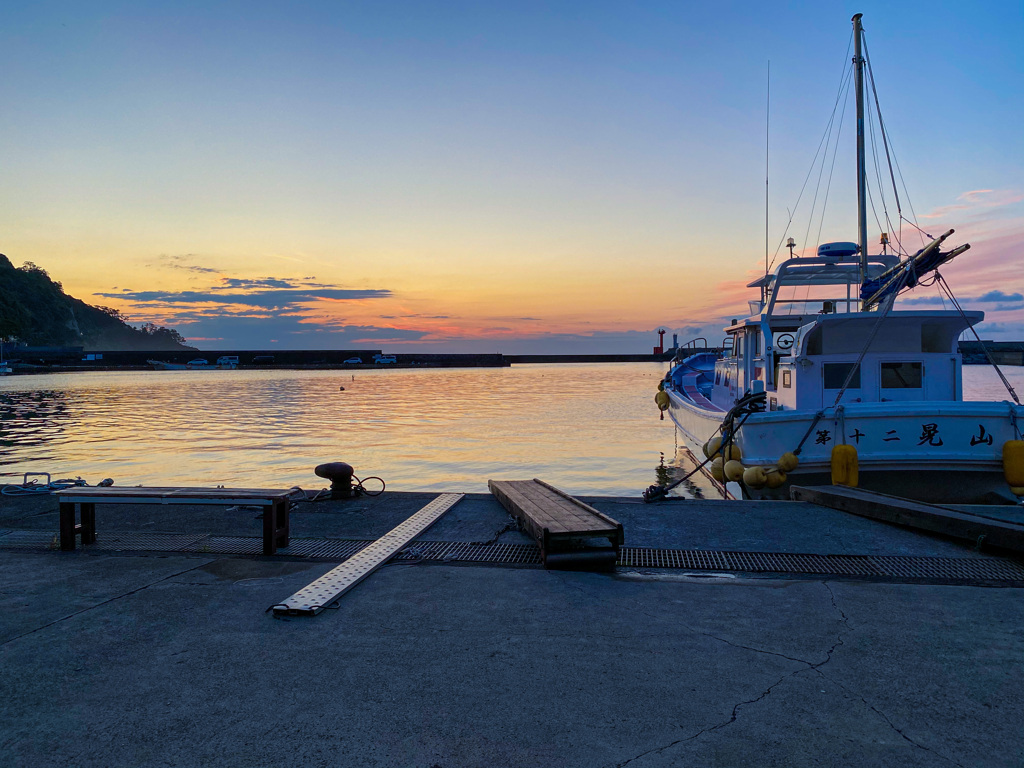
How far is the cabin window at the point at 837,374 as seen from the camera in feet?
41.3

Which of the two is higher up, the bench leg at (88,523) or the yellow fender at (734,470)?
the bench leg at (88,523)

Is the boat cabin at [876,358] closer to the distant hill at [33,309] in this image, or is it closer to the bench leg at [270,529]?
the bench leg at [270,529]

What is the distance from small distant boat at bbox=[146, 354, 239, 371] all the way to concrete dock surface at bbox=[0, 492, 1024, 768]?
437 ft

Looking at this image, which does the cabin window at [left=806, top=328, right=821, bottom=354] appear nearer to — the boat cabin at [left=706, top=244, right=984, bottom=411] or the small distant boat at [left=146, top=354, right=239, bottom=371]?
the boat cabin at [left=706, top=244, right=984, bottom=411]

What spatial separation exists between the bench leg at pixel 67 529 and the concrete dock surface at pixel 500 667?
0.17 meters

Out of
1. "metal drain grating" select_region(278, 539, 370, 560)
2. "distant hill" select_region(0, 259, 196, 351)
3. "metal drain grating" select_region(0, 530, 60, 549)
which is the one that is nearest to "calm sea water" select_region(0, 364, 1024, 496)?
"metal drain grating" select_region(0, 530, 60, 549)

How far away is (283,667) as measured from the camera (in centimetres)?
385

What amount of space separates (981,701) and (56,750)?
4.55 m

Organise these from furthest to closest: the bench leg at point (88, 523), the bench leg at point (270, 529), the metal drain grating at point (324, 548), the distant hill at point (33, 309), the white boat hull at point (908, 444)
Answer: the distant hill at point (33, 309) < the white boat hull at point (908, 444) < the bench leg at point (88, 523) < the metal drain grating at point (324, 548) < the bench leg at point (270, 529)

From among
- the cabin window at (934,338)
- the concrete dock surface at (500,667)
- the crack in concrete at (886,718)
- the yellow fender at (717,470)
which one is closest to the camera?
the crack in concrete at (886,718)

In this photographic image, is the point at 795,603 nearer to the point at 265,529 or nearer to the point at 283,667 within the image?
the point at 283,667

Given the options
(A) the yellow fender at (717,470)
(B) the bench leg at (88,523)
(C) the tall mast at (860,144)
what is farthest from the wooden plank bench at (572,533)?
(C) the tall mast at (860,144)

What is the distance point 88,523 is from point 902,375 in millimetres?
13356

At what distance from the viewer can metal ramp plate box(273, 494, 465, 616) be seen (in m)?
4.71
